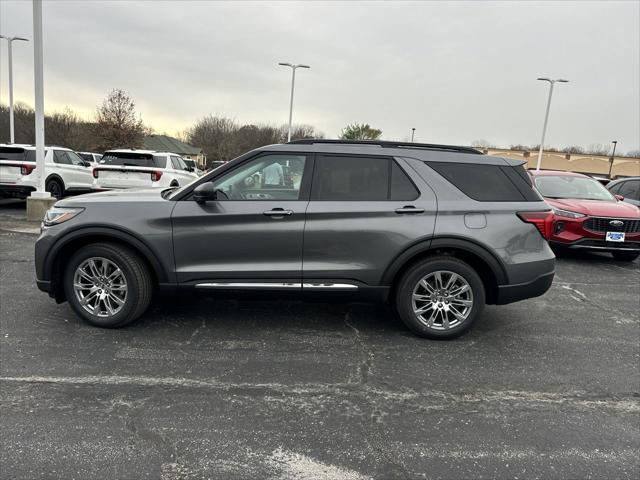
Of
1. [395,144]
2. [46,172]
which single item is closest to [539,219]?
[395,144]

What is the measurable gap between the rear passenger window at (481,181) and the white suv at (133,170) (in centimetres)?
983

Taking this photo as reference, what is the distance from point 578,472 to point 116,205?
4082 millimetres

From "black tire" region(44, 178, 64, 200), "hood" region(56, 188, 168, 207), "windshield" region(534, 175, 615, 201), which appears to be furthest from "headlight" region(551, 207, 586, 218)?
"black tire" region(44, 178, 64, 200)

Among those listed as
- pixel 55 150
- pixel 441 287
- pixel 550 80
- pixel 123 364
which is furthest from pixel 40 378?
pixel 550 80

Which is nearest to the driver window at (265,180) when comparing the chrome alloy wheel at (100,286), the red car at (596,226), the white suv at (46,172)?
the chrome alloy wheel at (100,286)

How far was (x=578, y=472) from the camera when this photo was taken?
8.65 feet

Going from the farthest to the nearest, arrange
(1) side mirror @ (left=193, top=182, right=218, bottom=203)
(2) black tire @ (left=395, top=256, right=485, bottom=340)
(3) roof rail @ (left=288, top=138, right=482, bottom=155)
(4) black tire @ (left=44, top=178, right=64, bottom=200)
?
(4) black tire @ (left=44, top=178, right=64, bottom=200) → (3) roof rail @ (left=288, top=138, right=482, bottom=155) → (2) black tire @ (left=395, top=256, right=485, bottom=340) → (1) side mirror @ (left=193, top=182, right=218, bottom=203)

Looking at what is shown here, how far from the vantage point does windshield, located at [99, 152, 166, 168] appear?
13188mm

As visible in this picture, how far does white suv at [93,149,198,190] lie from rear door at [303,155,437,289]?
369 inches

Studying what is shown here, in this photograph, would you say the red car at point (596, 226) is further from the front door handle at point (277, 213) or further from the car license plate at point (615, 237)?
the front door handle at point (277, 213)

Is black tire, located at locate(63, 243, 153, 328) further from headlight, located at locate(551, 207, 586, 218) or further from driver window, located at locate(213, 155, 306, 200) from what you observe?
headlight, located at locate(551, 207, 586, 218)

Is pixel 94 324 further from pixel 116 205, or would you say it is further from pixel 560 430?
pixel 560 430

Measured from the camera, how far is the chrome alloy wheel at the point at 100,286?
4.34 metres

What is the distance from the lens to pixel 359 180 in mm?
4344
